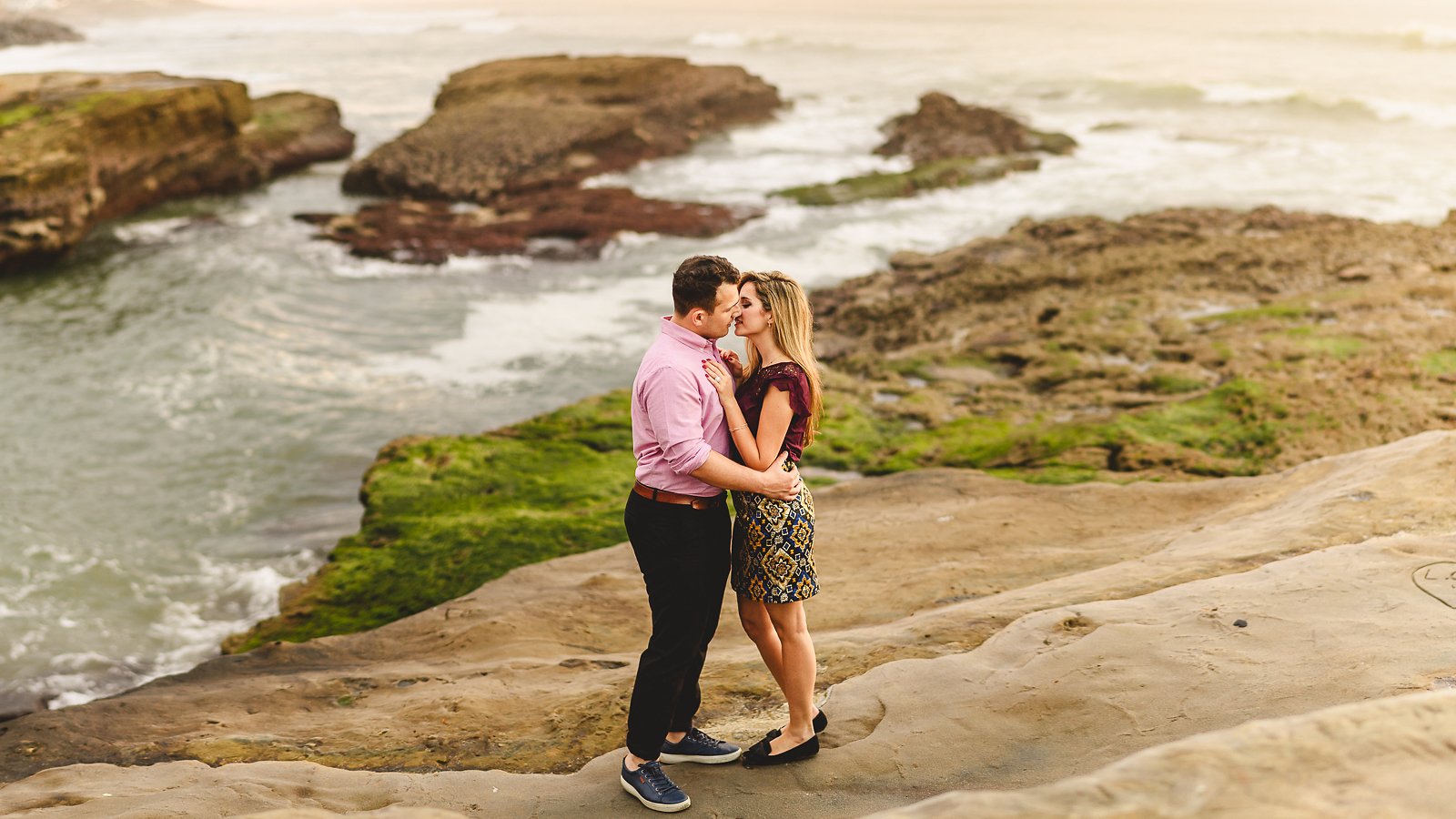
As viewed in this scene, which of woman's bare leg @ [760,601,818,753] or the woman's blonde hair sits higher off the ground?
the woman's blonde hair

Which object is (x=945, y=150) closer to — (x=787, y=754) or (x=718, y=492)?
(x=718, y=492)

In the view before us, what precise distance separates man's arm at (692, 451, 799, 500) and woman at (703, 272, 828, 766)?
6cm

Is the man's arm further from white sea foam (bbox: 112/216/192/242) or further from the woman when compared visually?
white sea foam (bbox: 112/216/192/242)

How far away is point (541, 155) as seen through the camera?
3078 centimetres

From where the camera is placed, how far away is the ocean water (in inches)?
424

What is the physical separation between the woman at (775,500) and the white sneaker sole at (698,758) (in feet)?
0.39

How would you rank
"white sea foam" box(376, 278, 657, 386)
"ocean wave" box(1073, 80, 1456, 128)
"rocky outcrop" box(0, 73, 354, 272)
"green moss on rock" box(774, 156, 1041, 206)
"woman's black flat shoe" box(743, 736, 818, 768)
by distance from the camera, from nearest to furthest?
"woman's black flat shoe" box(743, 736, 818, 768), "white sea foam" box(376, 278, 657, 386), "rocky outcrop" box(0, 73, 354, 272), "green moss on rock" box(774, 156, 1041, 206), "ocean wave" box(1073, 80, 1456, 128)

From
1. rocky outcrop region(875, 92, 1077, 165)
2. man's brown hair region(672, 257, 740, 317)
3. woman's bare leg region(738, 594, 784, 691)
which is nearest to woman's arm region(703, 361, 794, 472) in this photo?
man's brown hair region(672, 257, 740, 317)

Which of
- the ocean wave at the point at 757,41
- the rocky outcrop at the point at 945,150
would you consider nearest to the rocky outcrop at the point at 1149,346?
the rocky outcrop at the point at 945,150

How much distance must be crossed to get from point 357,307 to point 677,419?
1711 cm

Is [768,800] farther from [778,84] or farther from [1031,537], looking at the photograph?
[778,84]

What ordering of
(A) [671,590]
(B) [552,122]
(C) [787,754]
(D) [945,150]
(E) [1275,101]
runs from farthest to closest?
(E) [1275,101]
(B) [552,122]
(D) [945,150]
(C) [787,754]
(A) [671,590]

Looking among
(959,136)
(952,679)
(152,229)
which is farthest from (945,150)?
(952,679)

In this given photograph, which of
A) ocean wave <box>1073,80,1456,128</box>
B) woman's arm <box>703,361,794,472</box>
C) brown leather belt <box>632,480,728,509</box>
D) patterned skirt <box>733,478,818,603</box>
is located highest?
ocean wave <box>1073,80,1456,128</box>
